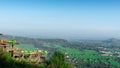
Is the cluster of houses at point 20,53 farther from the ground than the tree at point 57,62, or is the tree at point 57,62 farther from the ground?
the cluster of houses at point 20,53

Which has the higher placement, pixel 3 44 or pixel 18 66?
pixel 3 44

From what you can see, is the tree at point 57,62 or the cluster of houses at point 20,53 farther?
the tree at point 57,62

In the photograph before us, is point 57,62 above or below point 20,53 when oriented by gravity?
below

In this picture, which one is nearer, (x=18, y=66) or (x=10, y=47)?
(x=18, y=66)

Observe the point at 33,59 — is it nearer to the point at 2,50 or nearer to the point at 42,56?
the point at 42,56

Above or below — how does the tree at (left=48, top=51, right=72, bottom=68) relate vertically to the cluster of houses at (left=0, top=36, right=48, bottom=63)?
below

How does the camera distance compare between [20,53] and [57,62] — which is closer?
[20,53]

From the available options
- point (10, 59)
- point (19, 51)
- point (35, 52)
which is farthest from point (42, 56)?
point (10, 59)

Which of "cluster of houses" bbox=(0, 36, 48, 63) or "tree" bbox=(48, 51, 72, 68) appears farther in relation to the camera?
"tree" bbox=(48, 51, 72, 68)
